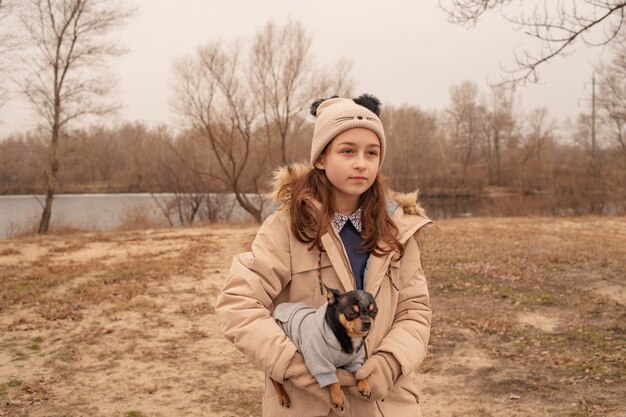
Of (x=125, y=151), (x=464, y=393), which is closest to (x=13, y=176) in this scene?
(x=125, y=151)

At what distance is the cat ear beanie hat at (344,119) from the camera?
1841 millimetres

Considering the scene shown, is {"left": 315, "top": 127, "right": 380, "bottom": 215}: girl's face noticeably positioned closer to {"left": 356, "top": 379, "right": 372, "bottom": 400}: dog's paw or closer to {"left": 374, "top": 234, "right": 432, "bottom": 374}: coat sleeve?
{"left": 374, "top": 234, "right": 432, "bottom": 374}: coat sleeve

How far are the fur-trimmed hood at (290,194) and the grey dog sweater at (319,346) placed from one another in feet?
1.51

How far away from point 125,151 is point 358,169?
52.3 meters

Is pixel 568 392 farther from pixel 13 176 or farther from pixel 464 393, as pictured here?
pixel 13 176

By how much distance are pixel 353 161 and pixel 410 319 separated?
612 millimetres

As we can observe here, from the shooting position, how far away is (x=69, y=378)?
201 inches

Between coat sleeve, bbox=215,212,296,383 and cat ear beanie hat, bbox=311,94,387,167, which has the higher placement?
cat ear beanie hat, bbox=311,94,387,167

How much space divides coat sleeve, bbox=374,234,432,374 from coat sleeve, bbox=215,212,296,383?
1.16 feet

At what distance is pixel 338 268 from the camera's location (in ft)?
5.86

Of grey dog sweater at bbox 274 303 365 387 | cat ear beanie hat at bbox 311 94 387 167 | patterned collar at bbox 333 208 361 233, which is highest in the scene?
cat ear beanie hat at bbox 311 94 387 167

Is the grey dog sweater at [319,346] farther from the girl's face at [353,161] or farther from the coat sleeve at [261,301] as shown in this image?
the girl's face at [353,161]

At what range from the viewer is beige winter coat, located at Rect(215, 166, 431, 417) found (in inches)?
66.1

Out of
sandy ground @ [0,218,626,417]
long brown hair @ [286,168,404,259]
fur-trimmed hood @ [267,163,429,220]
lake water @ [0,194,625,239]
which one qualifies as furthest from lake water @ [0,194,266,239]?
long brown hair @ [286,168,404,259]
